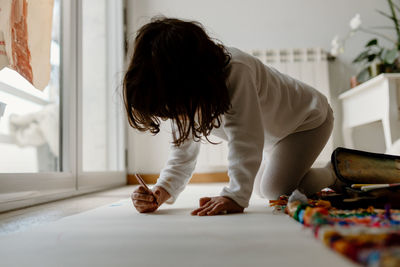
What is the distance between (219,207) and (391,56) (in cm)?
158

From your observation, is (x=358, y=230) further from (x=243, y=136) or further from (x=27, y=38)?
(x=27, y=38)

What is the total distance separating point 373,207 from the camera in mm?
639

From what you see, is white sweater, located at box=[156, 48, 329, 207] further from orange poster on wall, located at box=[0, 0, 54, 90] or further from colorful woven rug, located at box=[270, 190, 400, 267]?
orange poster on wall, located at box=[0, 0, 54, 90]

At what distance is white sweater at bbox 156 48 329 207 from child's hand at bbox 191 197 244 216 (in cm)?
1

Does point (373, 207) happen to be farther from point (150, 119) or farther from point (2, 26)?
point (2, 26)

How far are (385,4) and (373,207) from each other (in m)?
2.25

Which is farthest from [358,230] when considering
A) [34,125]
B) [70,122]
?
[34,125]

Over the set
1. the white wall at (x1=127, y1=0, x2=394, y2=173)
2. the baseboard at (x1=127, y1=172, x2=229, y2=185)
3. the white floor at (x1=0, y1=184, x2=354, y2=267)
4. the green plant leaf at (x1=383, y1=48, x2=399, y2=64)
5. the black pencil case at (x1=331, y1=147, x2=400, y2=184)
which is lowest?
the baseboard at (x1=127, y1=172, x2=229, y2=185)

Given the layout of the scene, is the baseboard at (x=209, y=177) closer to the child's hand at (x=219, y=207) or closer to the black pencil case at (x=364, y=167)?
the black pencil case at (x=364, y=167)

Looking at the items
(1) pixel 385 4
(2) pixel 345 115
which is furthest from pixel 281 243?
(1) pixel 385 4

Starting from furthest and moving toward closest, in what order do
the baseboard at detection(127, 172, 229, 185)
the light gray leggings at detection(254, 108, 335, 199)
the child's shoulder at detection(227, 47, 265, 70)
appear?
the baseboard at detection(127, 172, 229, 185), the light gray leggings at detection(254, 108, 335, 199), the child's shoulder at detection(227, 47, 265, 70)

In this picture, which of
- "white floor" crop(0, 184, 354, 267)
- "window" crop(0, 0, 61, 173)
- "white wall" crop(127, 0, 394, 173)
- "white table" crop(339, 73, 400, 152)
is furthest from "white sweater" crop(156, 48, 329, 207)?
"white wall" crop(127, 0, 394, 173)

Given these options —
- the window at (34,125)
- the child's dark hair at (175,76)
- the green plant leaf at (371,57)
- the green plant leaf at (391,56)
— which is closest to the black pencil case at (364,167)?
the child's dark hair at (175,76)

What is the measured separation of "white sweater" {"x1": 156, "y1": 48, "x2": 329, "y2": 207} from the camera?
721 millimetres
